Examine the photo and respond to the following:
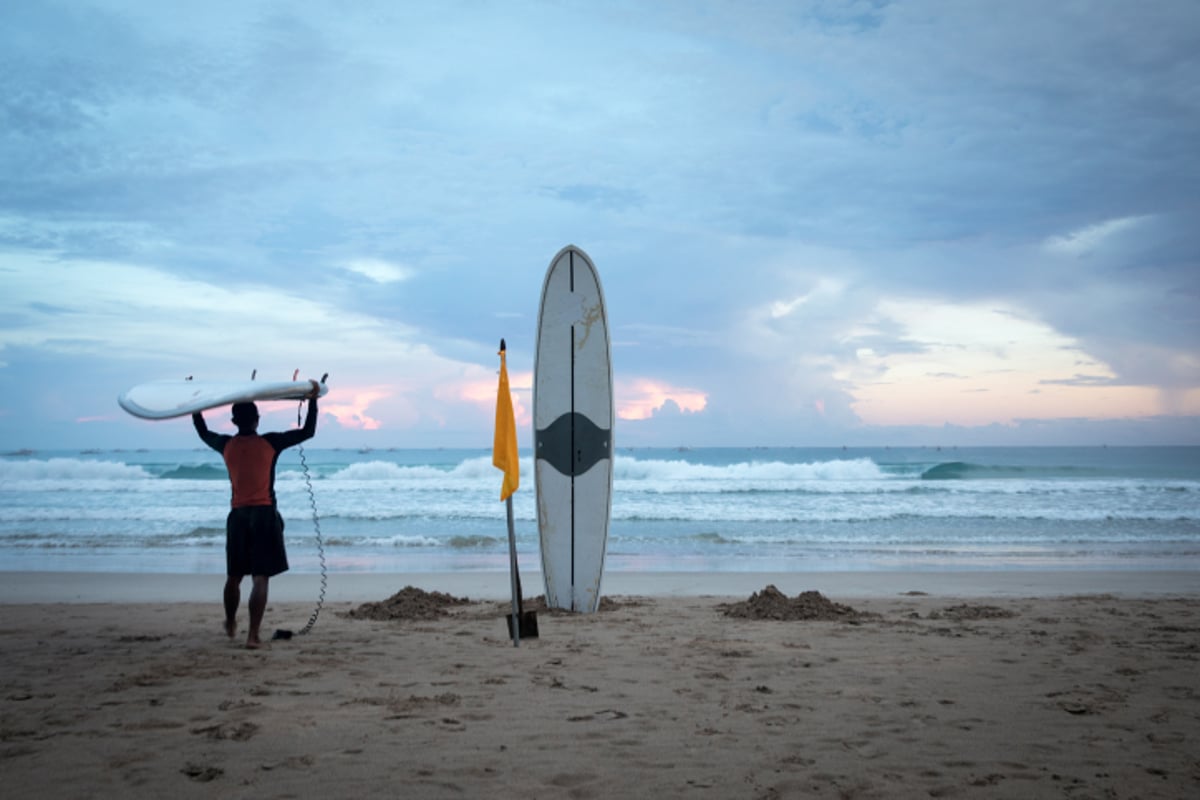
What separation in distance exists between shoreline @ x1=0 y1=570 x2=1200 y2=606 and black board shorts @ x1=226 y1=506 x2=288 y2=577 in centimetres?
292

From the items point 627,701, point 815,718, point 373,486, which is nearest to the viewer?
point 815,718

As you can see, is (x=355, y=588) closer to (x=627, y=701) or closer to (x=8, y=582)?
(x=8, y=582)

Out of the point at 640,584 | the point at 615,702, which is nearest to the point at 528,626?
the point at 615,702

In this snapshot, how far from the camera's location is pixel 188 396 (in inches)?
191

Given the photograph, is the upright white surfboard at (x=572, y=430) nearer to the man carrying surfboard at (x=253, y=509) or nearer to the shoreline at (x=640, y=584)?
the shoreline at (x=640, y=584)

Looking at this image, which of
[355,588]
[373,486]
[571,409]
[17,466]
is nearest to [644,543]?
[355,588]

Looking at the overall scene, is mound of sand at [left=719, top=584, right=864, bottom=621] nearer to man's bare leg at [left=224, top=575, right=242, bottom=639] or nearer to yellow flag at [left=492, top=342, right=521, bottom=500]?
yellow flag at [left=492, top=342, right=521, bottom=500]

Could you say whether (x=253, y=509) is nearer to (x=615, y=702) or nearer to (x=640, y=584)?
(x=615, y=702)

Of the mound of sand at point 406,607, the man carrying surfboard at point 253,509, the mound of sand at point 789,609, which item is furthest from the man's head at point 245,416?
the mound of sand at point 789,609

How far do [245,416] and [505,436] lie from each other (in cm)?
171

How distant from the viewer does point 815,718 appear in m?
3.95

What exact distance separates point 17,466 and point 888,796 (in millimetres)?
41135

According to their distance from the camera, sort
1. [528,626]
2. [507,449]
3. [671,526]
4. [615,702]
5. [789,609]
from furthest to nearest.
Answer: [671,526]
[789,609]
[528,626]
[507,449]
[615,702]

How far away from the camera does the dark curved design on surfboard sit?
7359 millimetres
